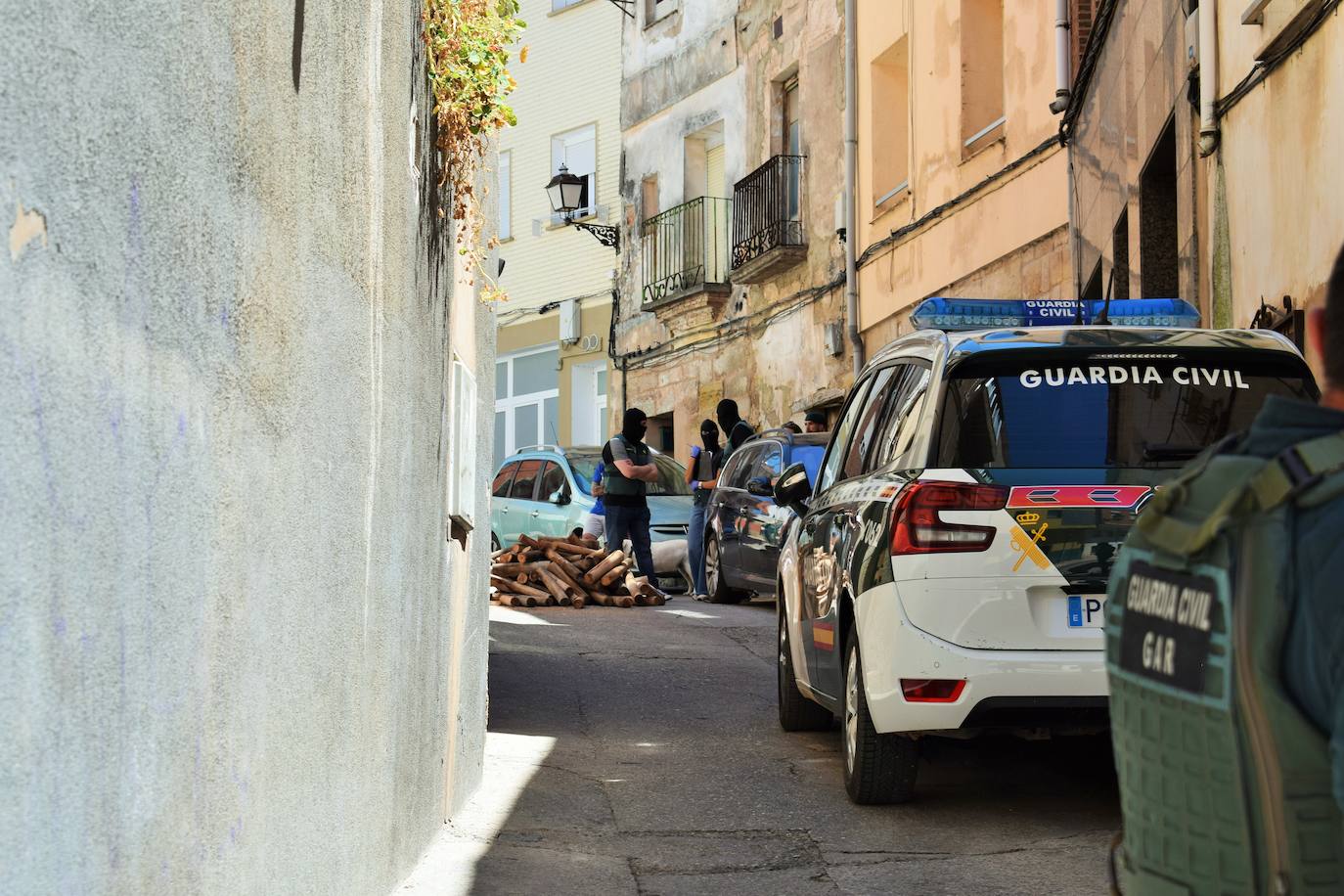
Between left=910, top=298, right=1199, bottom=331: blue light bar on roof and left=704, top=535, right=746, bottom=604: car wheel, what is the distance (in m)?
9.08

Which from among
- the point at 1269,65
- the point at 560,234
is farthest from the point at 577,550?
the point at 560,234

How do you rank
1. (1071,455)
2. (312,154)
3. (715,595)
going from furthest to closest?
(715,595)
(1071,455)
(312,154)

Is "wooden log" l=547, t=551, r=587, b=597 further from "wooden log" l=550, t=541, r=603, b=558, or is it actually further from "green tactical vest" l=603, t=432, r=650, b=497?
"green tactical vest" l=603, t=432, r=650, b=497

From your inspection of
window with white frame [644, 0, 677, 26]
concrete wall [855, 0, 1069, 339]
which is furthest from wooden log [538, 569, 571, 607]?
window with white frame [644, 0, 677, 26]

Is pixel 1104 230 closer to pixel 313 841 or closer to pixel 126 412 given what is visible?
pixel 313 841

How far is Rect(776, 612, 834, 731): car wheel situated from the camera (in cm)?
932

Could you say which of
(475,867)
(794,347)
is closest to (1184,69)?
(475,867)

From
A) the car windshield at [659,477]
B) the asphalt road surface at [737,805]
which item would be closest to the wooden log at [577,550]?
the car windshield at [659,477]

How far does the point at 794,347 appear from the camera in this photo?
25.4 m

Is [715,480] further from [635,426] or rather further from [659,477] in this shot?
[659,477]

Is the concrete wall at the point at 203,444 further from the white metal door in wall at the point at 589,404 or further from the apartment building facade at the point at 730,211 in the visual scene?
the white metal door in wall at the point at 589,404

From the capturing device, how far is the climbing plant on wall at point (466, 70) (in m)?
6.16

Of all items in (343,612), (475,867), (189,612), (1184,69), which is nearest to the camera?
(189,612)

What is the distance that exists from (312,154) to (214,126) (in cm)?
93
